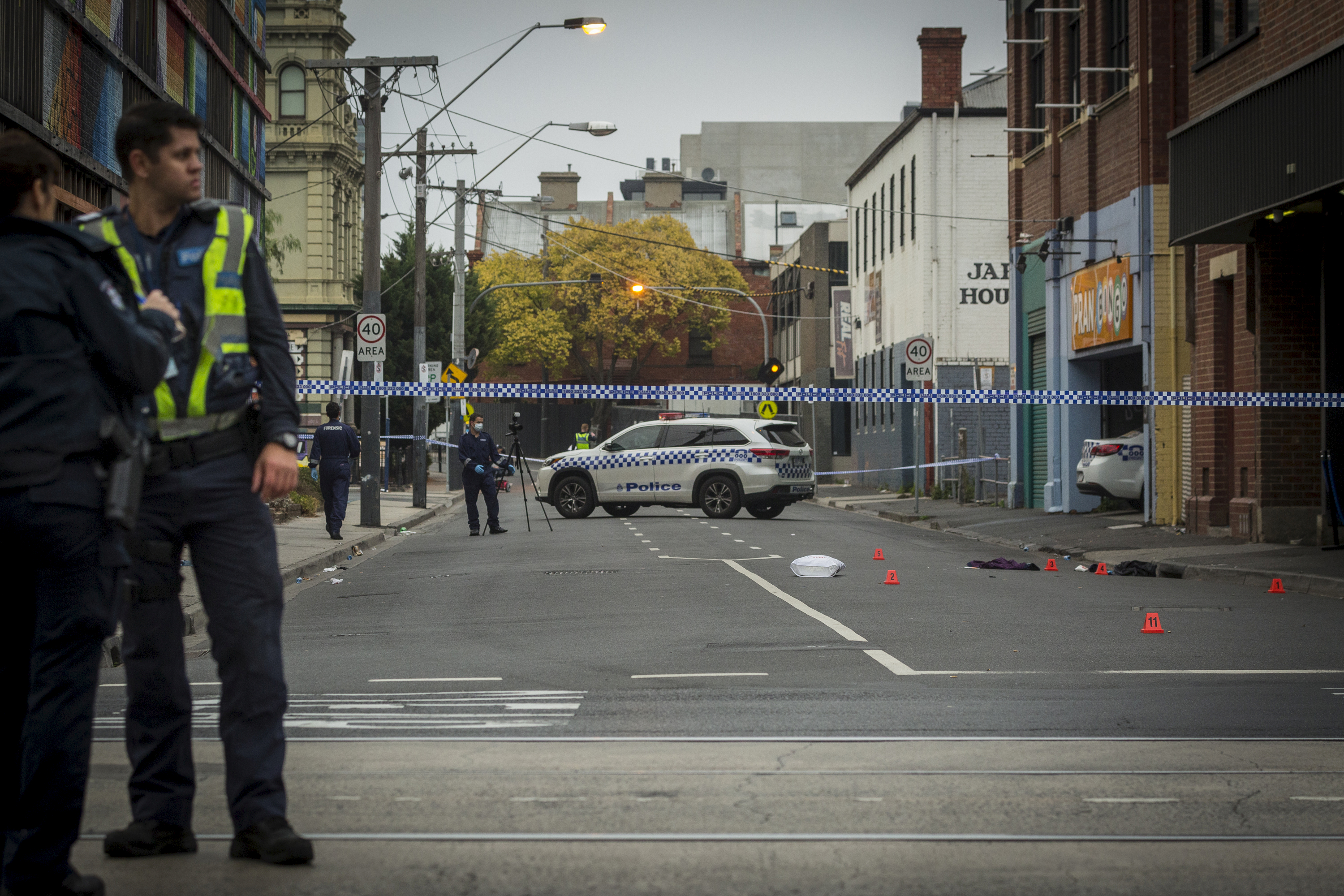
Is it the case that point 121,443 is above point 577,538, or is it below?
above

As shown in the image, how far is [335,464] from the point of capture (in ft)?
72.6

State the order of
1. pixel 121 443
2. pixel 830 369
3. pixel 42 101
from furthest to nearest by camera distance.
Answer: pixel 830 369 < pixel 42 101 < pixel 121 443

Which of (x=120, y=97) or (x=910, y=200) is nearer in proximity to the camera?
(x=120, y=97)

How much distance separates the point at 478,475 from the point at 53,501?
19.9 meters

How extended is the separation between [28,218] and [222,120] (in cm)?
2306

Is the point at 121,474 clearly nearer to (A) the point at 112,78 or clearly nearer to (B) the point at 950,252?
(A) the point at 112,78

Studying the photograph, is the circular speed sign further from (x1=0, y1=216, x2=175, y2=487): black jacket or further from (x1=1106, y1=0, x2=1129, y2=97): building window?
(x1=0, y1=216, x2=175, y2=487): black jacket

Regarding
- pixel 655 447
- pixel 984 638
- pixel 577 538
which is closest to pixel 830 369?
pixel 655 447

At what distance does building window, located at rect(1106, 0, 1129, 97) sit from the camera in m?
25.2

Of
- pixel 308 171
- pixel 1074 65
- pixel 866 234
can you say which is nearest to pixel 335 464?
pixel 1074 65

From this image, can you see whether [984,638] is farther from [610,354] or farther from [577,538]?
[610,354]

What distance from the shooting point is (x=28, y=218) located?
13.3 ft

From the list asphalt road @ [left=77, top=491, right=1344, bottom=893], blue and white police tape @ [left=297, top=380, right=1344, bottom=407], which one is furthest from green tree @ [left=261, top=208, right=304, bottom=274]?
asphalt road @ [left=77, top=491, right=1344, bottom=893]

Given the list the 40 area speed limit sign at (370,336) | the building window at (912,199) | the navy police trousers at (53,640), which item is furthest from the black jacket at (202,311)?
the building window at (912,199)
